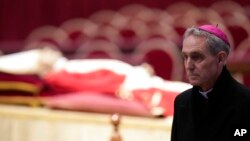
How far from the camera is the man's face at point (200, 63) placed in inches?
81.5

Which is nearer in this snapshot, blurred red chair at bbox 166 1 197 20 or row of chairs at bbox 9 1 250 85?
row of chairs at bbox 9 1 250 85

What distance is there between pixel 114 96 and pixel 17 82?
2.44 feet

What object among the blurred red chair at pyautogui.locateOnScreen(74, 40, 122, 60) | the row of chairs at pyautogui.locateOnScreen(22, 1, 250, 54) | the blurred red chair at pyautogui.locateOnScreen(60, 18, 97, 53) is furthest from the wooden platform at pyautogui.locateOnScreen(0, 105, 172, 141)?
the blurred red chair at pyautogui.locateOnScreen(60, 18, 97, 53)

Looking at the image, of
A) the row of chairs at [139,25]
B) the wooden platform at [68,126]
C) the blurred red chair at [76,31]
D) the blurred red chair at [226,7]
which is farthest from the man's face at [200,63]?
the blurred red chair at [76,31]

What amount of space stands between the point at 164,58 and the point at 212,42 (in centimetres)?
353

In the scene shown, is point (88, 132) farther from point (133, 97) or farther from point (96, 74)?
point (96, 74)

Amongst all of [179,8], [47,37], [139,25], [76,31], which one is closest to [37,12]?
[47,37]

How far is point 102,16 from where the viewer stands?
6.89 metres

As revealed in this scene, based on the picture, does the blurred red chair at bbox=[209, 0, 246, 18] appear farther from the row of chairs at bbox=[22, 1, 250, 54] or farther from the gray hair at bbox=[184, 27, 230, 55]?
the gray hair at bbox=[184, 27, 230, 55]

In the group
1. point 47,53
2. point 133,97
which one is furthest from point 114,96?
point 47,53

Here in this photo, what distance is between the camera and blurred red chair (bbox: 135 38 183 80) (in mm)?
5441

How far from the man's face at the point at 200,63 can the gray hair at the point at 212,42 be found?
0.5 inches

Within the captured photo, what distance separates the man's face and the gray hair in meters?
0.01

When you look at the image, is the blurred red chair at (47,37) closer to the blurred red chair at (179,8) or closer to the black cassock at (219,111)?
the blurred red chair at (179,8)
